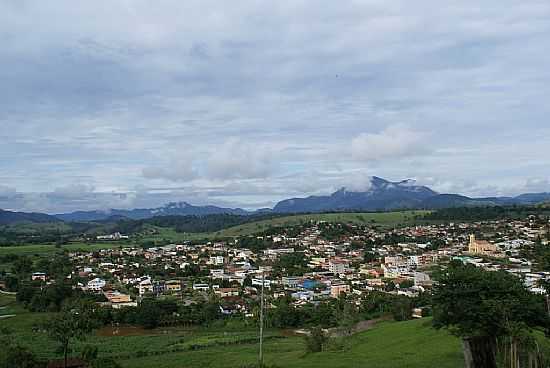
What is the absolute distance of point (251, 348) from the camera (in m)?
31.2

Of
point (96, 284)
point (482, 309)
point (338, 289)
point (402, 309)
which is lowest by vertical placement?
point (338, 289)

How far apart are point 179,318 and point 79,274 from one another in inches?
1011

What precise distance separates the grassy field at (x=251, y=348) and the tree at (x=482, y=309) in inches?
170

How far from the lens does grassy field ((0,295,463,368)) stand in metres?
22.4

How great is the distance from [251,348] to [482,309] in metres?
18.6

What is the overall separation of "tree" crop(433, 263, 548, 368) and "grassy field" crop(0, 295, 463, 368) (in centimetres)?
431

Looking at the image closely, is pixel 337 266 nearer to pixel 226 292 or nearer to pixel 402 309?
pixel 226 292

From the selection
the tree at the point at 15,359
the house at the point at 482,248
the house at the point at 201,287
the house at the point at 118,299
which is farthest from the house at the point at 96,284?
the house at the point at 482,248

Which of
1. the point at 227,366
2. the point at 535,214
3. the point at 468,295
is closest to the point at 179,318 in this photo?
the point at 227,366

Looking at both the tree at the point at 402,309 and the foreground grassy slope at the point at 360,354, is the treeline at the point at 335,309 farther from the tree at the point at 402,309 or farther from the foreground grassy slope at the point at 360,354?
the foreground grassy slope at the point at 360,354

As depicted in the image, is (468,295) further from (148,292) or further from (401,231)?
(401,231)

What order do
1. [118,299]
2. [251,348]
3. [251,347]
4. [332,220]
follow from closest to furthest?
[251,348] → [251,347] → [118,299] → [332,220]

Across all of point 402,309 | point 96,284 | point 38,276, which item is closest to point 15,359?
point 402,309

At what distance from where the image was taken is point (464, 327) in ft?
49.1
